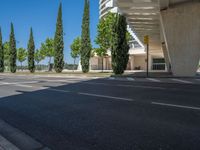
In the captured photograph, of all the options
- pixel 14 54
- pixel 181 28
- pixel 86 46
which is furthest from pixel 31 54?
pixel 181 28

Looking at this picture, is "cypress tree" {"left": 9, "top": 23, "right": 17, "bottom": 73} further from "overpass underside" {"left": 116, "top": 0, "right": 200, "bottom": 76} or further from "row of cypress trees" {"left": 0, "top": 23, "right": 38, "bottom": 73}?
"overpass underside" {"left": 116, "top": 0, "right": 200, "bottom": 76}

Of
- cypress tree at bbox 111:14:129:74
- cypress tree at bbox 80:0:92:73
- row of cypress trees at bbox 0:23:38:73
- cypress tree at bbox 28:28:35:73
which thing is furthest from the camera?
row of cypress trees at bbox 0:23:38:73

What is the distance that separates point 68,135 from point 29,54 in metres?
44.4

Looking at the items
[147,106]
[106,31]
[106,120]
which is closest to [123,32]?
[106,31]

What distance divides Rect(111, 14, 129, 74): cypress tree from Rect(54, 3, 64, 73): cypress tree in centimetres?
1447

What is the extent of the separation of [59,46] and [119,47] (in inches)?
616

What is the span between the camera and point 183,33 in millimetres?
18797

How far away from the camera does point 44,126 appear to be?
5020mm

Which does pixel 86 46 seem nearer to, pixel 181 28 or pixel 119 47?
pixel 119 47

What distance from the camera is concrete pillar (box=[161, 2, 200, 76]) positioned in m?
18.4

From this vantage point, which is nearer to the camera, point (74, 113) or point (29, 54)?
point (74, 113)

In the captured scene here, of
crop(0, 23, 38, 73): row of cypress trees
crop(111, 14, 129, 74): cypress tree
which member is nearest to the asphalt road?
crop(111, 14, 129, 74): cypress tree

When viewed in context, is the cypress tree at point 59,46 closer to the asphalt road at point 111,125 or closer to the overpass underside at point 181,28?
the overpass underside at point 181,28

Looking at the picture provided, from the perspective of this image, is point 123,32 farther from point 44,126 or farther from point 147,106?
point 44,126
